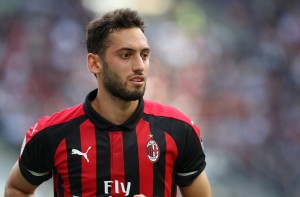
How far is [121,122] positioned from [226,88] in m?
6.03

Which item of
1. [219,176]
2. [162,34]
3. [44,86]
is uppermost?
[162,34]

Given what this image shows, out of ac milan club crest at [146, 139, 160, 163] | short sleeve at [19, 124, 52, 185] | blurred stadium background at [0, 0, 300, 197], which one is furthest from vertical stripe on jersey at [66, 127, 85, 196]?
blurred stadium background at [0, 0, 300, 197]

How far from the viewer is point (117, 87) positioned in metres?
2.77

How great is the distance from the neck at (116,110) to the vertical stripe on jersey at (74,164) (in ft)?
0.58

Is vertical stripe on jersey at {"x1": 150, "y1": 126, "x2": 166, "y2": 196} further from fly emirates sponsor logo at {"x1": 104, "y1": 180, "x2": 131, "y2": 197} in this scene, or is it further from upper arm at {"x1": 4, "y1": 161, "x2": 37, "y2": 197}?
upper arm at {"x1": 4, "y1": 161, "x2": 37, "y2": 197}

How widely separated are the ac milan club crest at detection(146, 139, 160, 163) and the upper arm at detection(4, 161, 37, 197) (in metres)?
0.63

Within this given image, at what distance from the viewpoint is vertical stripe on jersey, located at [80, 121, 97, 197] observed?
9.09ft

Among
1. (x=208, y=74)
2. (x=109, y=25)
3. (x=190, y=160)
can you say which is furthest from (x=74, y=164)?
(x=208, y=74)

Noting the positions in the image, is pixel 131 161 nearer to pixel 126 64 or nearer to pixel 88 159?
pixel 88 159

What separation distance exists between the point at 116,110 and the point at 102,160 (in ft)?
0.82

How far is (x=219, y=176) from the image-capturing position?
780 cm

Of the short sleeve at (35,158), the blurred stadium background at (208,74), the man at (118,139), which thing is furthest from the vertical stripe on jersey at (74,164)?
the blurred stadium background at (208,74)

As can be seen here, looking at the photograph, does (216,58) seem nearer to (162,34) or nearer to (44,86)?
(162,34)

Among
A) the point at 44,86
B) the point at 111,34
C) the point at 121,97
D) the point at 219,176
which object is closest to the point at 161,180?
the point at 121,97
